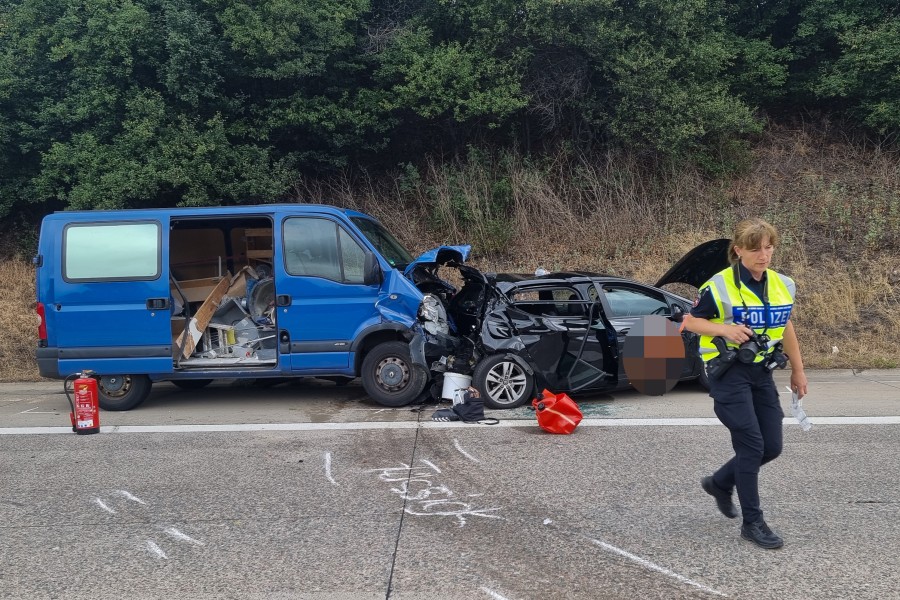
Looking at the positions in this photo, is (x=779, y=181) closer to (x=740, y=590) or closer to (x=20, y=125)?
(x=740, y=590)

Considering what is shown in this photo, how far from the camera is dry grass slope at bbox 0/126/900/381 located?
14.7 meters

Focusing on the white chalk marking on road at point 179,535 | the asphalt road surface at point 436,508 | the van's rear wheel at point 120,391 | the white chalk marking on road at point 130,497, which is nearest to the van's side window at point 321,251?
the asphalt road surface at point 436,508

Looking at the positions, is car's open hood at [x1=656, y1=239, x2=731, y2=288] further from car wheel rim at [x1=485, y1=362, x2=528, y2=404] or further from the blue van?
the blue van

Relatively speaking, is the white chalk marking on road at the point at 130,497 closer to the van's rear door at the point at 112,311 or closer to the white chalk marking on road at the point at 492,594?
the white chalk marking on road at the point at 492,594

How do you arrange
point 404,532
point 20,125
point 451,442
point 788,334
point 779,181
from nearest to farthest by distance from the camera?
point 788,334 < point 404,532 < point 451,442 < point 20,125 < point 779,181

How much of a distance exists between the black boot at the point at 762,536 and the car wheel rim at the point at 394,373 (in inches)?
191

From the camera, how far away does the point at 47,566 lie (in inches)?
183

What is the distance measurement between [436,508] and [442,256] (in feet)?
13.7

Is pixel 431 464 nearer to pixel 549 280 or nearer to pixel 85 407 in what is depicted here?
pixel 549 280

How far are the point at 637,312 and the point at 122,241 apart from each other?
6109mm

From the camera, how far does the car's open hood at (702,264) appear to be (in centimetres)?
884

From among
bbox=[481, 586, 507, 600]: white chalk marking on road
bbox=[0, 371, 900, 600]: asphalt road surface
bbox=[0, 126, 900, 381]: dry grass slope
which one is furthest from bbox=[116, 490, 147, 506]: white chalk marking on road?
bbox=[0, 126, 900, 381]: dry grass slope

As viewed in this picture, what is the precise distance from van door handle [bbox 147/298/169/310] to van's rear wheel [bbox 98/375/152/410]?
910mm

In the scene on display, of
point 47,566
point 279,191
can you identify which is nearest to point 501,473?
point 47,566
